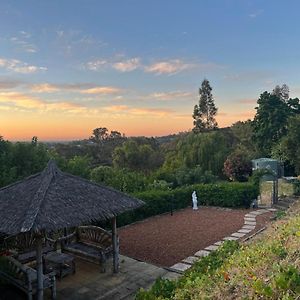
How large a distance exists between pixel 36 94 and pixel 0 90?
5.63ft

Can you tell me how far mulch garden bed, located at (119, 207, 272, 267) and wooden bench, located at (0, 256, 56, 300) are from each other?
3.63m

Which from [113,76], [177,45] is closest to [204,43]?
[177,45]

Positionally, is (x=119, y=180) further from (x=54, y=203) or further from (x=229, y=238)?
(x=54, y=203)

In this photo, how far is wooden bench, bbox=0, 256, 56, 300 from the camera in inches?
287

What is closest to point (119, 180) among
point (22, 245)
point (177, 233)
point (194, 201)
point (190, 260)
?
point (194, 201)

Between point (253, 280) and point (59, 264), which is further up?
point (253, 280)

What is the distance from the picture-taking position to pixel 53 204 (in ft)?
24.9

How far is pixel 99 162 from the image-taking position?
1831 inches

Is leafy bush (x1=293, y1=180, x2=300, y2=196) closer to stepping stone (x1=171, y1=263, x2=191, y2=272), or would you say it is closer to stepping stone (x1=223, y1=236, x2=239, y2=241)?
stepping stone (x1=223, y1=236, x2=239, y2=241)

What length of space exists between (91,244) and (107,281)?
2.03 meters

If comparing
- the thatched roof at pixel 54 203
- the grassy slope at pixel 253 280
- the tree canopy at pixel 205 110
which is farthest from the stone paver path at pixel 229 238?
the tree canopy at pixel 205 110

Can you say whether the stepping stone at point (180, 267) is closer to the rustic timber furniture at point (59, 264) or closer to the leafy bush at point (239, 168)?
the rustic timber furniture at point (59, 264)

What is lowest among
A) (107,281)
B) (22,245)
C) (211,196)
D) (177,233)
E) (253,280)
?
(177,233)

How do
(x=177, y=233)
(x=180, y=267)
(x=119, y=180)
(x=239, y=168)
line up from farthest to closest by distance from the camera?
(x=239, y=168)
(x=119, y=180)
(x=177, y=233)
(x=180, y=267)
